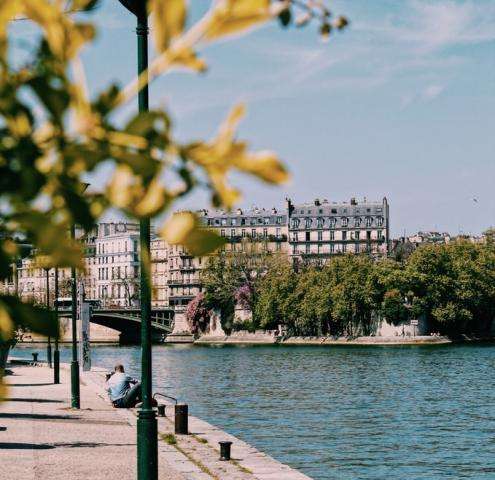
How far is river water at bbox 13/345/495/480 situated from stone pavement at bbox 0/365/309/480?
3.40 metres

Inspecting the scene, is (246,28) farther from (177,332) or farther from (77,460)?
(177,332)

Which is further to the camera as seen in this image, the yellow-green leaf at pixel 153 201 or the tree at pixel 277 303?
the tree at pixel 277 303

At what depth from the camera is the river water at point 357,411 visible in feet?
89.2

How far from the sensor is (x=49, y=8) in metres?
2.09

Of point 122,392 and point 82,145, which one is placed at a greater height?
point 82,145

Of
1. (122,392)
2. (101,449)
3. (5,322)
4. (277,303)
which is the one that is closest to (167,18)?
(5,322)

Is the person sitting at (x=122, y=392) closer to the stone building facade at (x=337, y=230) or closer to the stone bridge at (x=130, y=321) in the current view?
the stone bridge at (x=130, y=321)

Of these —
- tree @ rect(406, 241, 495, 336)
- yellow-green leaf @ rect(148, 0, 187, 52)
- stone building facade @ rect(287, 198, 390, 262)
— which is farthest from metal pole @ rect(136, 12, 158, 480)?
stone building facade @ rect(287, 198, 390, 262)

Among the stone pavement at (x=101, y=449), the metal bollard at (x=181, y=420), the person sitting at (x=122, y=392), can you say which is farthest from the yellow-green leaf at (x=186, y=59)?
the person sitting at (x=122, y=392)

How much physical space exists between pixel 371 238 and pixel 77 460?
560 ft

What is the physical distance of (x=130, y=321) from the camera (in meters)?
150

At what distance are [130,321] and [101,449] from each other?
129927mm

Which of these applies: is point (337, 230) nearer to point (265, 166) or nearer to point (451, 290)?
point (451, 290)

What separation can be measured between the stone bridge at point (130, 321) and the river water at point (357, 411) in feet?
203
